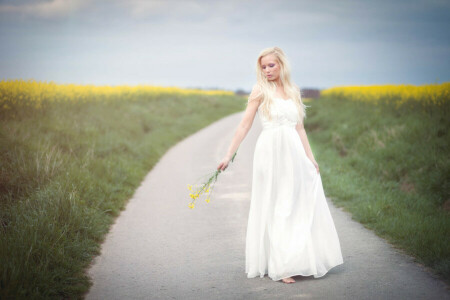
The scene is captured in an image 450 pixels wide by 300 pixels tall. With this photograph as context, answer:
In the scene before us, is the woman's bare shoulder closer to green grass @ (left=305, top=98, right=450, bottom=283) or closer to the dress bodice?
the dress bodice

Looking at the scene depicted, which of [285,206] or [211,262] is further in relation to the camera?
[211,262]

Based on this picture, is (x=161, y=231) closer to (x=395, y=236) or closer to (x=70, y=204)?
(x=70, y=204)

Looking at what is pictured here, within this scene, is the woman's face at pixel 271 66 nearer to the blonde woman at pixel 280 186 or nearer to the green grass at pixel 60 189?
the blonde woman at pixel 280 186

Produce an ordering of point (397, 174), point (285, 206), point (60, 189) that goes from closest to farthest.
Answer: point (285, 206), point (60, 189), point (397, 174)

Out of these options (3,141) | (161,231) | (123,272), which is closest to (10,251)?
(123,272)

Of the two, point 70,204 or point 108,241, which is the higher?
point 70,204

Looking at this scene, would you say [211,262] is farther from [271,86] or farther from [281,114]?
[271,86]

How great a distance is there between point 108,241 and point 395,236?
3592mm

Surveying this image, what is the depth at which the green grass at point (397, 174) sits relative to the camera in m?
4.90

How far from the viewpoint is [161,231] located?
18.4 ft

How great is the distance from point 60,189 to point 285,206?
10.9 ft

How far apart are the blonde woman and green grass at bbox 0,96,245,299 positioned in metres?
1.75

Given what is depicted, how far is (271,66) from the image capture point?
3912 mm

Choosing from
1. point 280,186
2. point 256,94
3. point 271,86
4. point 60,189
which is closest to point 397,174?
point 280,186
